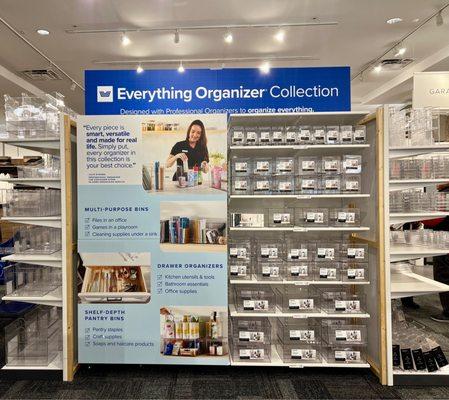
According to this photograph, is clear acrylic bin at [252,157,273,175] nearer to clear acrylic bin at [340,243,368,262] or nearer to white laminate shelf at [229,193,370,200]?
white laminate shelf at [229,193,370,200]

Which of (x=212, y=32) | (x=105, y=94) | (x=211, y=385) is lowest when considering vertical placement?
(x=211, y=385)

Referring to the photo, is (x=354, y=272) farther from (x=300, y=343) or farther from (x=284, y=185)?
(x=284, y=185)

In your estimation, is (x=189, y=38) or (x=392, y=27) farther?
(x=189, y=38)

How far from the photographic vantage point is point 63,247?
110 inches

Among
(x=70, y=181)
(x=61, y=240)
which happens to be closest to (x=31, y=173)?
(x=70, y=181)

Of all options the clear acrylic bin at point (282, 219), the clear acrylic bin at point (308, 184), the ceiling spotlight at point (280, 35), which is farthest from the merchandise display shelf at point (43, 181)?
the ceiling spotlight at point (280, 35)

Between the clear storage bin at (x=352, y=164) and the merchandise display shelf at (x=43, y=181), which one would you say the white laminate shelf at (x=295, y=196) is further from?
the merchandise display shelf at (x=43, y=181)

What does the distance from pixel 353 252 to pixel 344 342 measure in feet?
2.36

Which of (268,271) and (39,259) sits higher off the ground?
(39,259)

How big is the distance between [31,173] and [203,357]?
2045mm

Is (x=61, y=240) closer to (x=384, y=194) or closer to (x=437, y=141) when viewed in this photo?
(x=384, y=194)

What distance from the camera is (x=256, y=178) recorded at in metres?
2.90

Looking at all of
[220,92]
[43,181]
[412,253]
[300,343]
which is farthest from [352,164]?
[43,181]

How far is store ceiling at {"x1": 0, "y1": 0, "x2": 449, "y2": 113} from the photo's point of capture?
4281 millimetres
